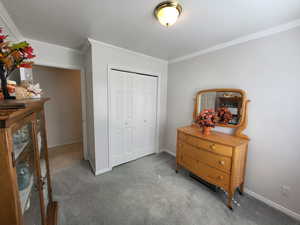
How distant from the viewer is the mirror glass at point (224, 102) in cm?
192

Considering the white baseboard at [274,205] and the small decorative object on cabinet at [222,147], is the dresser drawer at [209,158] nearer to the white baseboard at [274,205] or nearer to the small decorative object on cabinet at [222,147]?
the small decorative object on cabinet at [222,147]

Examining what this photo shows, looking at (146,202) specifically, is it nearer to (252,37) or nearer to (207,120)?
(207,120)

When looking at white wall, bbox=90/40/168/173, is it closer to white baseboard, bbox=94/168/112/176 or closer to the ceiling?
white baseboard, bbox=94/168/112/176

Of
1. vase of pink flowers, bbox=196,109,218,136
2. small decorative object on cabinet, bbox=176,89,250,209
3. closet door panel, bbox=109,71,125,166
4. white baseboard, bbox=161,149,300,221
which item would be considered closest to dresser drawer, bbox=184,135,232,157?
small decorative object on cabinet, bbox=176,89,250,209

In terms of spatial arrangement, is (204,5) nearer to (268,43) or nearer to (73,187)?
(268,43)

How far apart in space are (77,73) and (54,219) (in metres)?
3.46

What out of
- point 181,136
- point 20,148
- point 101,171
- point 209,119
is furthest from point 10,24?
point 209,119

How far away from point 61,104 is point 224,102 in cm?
402

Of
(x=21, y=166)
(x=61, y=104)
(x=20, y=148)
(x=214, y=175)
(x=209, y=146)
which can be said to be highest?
(x=61, y=104)

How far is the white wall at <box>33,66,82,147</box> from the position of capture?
3.17 meters

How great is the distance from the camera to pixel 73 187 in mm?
1923

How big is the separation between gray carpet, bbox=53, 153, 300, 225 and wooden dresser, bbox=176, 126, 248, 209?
23 centimetres

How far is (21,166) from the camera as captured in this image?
0.81 m

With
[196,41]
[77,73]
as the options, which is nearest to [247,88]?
[196,41]
